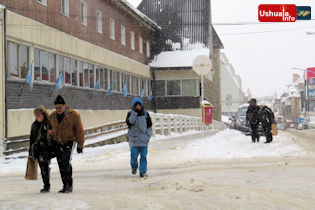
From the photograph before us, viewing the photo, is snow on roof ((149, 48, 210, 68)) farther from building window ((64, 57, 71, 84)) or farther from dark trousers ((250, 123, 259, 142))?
dark trousers ((250, 123, 259, 142))

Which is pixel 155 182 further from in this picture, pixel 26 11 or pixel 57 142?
pixel 26 11

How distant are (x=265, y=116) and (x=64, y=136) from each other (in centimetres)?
1097

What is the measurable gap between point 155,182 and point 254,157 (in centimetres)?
571

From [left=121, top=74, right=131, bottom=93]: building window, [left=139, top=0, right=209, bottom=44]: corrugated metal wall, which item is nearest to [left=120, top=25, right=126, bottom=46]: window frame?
[left=121, top=74, right=131, bottom=93]: building window

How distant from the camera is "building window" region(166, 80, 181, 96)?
39688 millimetres

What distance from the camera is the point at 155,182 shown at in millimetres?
9453

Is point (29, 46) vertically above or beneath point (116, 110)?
above

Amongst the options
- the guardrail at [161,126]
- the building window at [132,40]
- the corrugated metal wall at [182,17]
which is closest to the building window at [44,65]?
the guardrail at [161,126]

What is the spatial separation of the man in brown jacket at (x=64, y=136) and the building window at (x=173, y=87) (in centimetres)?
3162

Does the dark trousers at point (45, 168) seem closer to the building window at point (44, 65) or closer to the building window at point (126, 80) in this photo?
the building window at point (44, 65)

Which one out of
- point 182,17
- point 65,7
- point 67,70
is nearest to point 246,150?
point 67,70

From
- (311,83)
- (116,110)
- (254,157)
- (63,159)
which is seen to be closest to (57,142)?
(63,159)

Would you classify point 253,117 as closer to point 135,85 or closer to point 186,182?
point 186,182

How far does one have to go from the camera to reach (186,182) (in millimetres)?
8961
